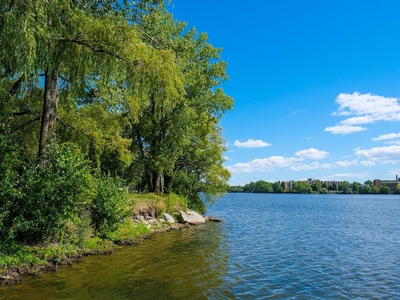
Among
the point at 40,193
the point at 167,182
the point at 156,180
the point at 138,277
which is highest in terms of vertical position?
the point at 156,180

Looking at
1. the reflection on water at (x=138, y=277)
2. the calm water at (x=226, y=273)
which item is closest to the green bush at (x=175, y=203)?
the calm water at (x=226, y=273)

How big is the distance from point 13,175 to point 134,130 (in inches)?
780

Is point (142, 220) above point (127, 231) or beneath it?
above

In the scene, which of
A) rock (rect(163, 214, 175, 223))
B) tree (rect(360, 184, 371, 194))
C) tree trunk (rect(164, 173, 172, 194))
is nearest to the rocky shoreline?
rock (rect(163, 214, 175, 223))

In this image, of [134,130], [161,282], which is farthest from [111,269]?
[134,130]

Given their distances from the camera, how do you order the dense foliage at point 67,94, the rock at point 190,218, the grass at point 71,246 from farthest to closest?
the rock at point 190,218
the grass at point 71,246
the dense foliage at point 67,94

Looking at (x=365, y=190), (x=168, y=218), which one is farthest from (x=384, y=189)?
(x=168, y=218)

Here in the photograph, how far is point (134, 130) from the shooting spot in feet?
99.8

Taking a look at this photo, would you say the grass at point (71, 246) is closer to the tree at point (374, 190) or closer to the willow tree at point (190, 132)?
the willow tree at point (190, 132)

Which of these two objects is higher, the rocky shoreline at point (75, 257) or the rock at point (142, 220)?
the rock at point (142, 220)

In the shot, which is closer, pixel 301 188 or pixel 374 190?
pixel 374 190

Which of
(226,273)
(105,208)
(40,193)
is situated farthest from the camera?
(105,208)

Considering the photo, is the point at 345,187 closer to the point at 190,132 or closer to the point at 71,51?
the point at 190,132

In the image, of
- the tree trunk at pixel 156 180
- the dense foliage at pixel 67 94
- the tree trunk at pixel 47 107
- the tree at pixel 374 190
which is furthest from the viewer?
the tree at pixel 374 190
